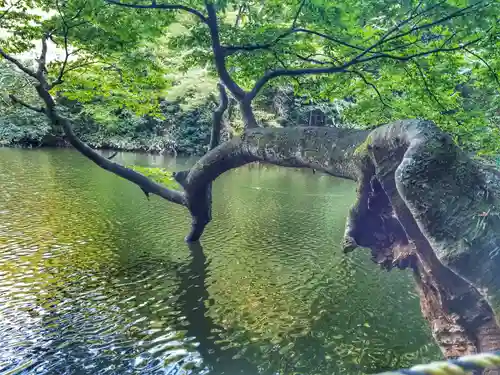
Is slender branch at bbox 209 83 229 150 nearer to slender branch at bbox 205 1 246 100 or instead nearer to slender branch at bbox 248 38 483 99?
slender branch at bbox 205 1 246 100

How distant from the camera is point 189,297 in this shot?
7363mm

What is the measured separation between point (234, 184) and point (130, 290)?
1318 centimetres

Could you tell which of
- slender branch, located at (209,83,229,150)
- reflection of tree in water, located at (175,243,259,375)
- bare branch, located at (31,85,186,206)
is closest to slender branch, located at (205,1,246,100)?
slender branch, located at (209,83,229,150)

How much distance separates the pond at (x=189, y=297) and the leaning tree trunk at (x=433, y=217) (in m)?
1.93

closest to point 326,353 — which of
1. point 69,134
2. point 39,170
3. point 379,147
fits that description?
point 379,147

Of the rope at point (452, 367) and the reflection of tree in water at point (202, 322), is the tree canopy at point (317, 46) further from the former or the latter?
the reflection of tree in water at point (202, 322)

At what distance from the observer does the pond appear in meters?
5.47

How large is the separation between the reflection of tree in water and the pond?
0.9 inches

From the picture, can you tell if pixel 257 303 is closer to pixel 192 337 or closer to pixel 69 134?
pixel 192 337

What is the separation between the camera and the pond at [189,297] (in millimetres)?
5469

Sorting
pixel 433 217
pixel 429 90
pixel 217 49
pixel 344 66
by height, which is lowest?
pixel 433 217

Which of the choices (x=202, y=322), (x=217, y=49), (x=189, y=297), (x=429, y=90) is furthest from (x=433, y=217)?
(x=189, y=297)

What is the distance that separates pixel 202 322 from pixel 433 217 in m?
4.37

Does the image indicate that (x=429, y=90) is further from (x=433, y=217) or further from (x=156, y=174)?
(x=156, y=174)
